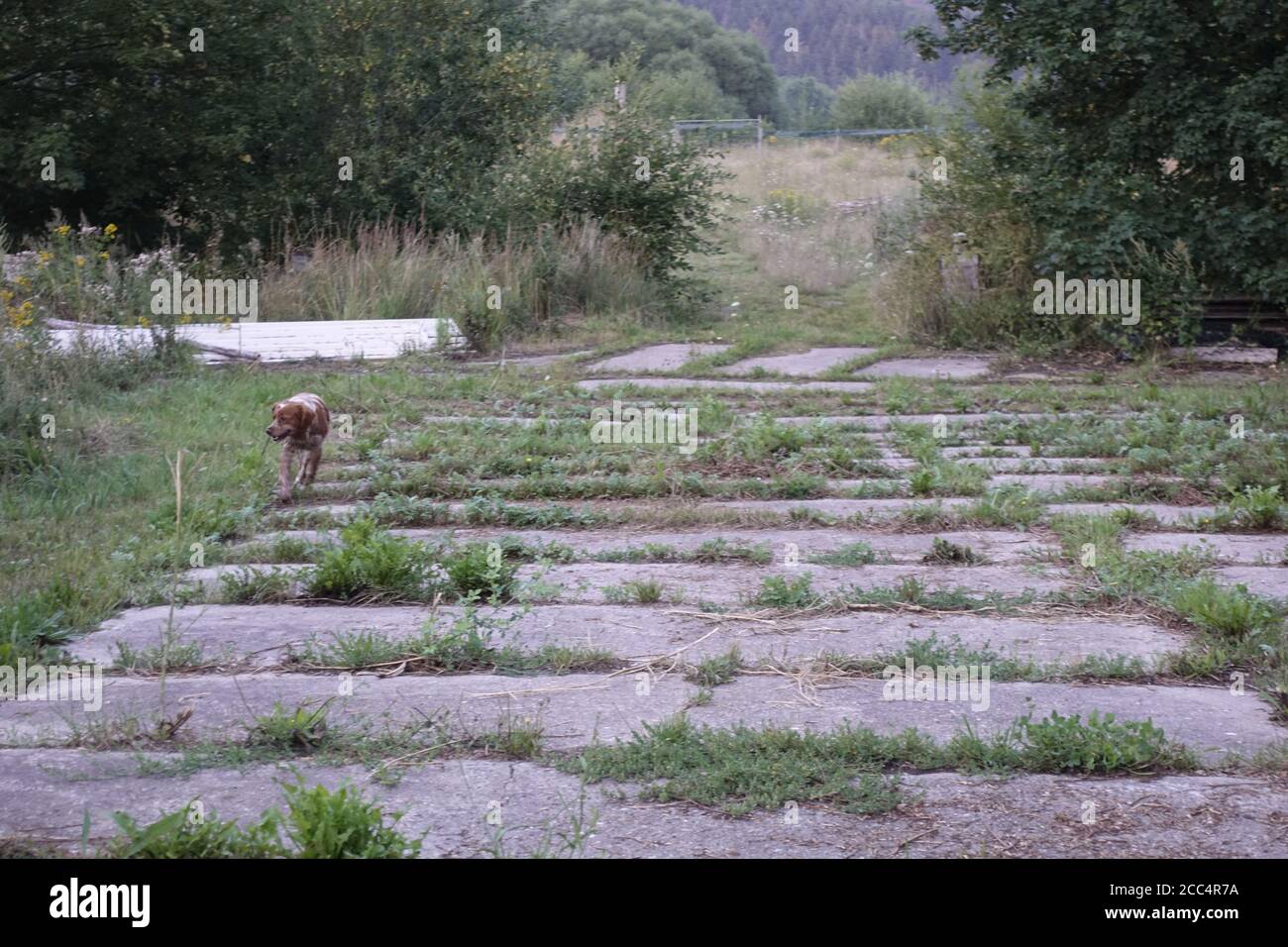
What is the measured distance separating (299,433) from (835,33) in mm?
71862

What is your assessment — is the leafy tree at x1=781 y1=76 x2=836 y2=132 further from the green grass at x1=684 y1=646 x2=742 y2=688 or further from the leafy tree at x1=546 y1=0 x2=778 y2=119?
the green grass at x1=684 y1=646 x2=742 y2=688

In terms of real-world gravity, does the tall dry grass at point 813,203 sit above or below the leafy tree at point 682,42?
below

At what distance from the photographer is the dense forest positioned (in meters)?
69.1

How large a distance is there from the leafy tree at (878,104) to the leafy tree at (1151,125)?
23.9m

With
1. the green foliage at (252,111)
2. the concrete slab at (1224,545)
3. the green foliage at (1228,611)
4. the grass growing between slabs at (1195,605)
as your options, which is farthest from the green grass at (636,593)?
the green foliage at (252,111)

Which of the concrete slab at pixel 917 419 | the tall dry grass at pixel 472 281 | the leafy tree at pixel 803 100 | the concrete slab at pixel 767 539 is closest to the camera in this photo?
the concrete slab at pixel 767 539

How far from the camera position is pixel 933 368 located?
38.2 ft

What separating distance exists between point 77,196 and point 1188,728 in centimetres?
1491

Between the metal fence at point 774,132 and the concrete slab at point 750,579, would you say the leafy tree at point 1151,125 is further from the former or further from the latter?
the metal fence at point 774,132

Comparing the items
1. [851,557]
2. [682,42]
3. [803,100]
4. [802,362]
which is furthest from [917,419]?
[803,100]

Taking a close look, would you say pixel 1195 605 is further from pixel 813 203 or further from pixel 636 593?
pixel 813 203

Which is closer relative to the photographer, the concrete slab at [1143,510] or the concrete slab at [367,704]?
the concrete slab at [367,704]

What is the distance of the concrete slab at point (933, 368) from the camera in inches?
435

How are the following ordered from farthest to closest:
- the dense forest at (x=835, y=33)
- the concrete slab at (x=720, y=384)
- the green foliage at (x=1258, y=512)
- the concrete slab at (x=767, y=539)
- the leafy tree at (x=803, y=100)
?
1. the dense forest at (x=835, y=33)
2. the leafy tree at (x=803, y=100)
3. the concrete slab at (x=720, y=384)
4. the green foliage at (x=1258, y=512)
5. the concrete slab at (x=767, y=539)
